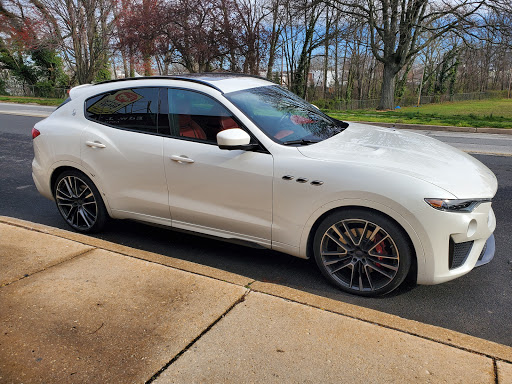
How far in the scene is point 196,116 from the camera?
374cm

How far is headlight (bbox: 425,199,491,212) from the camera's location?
2.79 metres

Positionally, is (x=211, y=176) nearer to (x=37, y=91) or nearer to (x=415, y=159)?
(x=415, y=159)

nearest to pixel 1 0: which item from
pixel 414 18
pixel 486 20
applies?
pixel 414 18

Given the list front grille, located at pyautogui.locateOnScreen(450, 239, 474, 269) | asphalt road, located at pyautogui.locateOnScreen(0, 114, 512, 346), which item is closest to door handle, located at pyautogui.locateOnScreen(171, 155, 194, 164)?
asphalt road, located at pyautogui.locateOnScreen(0, 114, 512, 346)

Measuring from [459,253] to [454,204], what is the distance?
0.39 metres

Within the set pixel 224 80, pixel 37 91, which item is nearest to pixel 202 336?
pixel 224 80

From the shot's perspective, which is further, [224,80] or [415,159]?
[224,80]

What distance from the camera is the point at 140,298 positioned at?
2.90m

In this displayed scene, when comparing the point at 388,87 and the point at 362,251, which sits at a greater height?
the point at 388,87

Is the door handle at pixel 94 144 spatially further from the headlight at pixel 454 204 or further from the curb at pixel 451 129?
the curb at pixel 451 129

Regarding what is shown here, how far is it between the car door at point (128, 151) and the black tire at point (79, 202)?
7.8 inches

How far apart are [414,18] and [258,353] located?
2928 cm

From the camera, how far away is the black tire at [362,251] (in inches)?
116

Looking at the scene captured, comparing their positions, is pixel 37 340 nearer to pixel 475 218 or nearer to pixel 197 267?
pixel 197 267
